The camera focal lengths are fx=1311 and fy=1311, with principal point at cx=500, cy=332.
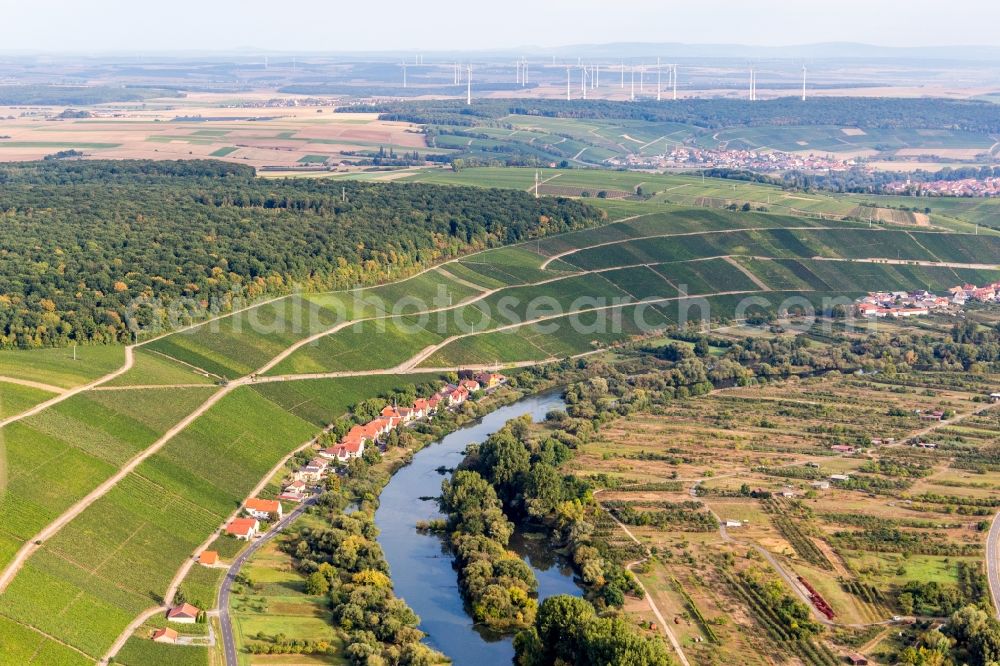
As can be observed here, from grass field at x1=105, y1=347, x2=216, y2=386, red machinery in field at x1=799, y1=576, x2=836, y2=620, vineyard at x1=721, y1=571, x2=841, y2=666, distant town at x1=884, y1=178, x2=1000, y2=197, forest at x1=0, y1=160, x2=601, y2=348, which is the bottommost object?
vineyard at x1=721, y1=571, x2=841, y2=666

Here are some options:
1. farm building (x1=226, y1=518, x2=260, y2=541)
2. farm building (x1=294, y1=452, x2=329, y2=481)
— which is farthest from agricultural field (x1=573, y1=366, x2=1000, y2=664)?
farm building (x1=226, y1=518, x2=260, y2=541)

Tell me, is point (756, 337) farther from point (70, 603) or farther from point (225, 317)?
point (70, 603)

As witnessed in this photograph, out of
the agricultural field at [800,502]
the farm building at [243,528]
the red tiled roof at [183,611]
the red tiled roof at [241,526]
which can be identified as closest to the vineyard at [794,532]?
the agricultural field at [800,502]

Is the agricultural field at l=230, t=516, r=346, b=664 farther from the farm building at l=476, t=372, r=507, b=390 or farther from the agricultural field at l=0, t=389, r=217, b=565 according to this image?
the farm building at l=476, t=372, r=507, b=390

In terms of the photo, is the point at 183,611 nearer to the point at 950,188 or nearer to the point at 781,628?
the point at 781,628

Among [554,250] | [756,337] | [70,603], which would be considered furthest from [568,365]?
[70,603]

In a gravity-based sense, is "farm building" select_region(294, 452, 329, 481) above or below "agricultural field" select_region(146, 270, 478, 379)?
below
